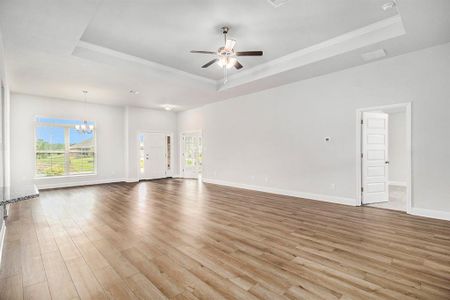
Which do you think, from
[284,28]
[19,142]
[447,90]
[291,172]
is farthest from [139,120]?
[447,90]

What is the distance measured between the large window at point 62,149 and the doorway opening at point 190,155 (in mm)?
3481

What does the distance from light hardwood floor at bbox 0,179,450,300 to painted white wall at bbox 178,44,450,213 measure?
0.96m

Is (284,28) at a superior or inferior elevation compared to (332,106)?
superior

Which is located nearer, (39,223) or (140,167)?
(39,223)

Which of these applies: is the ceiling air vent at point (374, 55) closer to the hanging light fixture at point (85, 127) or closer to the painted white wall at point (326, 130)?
the painted white wall at point (326, 130)

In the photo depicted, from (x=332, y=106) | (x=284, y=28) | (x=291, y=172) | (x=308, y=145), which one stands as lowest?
(x=291, y=172)

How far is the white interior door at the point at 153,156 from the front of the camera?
9383 mm

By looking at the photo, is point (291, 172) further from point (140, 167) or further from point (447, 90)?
point (140, 167)

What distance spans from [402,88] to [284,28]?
2.61m

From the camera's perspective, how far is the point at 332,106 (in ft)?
17.7

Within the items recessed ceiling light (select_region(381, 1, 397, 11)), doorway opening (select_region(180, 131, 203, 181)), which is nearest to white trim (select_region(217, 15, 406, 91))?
recessed ceiling light (select_region(381, 1, 397, 11))

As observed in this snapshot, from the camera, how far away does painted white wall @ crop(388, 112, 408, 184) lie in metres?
7.88

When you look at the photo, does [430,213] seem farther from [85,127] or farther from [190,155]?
[85,127]

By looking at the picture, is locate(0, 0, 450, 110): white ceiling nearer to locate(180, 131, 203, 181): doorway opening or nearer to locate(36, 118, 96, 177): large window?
locate(36, 118, 96, 177): large window
